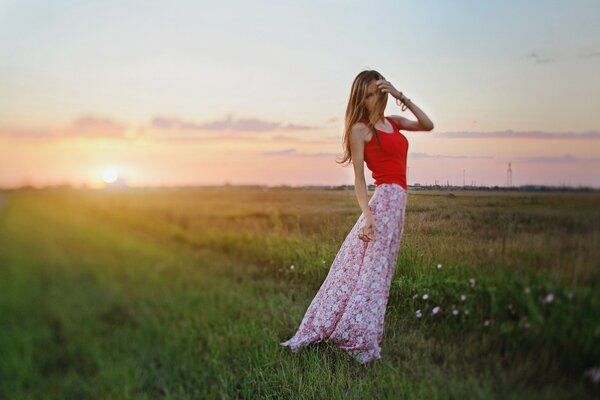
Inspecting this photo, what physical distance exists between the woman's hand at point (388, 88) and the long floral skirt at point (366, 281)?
55 cm

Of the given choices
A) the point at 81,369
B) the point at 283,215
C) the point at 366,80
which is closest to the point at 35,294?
the point at 81,369

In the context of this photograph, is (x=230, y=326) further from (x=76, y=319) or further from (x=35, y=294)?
(x=35, y=294)

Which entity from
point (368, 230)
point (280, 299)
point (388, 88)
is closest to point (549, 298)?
point (368, 230)

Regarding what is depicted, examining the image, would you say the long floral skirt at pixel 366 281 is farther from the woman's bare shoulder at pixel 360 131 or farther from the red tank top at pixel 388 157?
the woman's bare shoulder at pixel 360 131

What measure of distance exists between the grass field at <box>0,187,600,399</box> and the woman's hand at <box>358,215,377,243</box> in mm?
240

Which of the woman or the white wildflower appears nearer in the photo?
the white wildflower

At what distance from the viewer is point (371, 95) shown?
354 centimetres

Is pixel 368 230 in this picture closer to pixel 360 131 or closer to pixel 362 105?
pixel 360 131

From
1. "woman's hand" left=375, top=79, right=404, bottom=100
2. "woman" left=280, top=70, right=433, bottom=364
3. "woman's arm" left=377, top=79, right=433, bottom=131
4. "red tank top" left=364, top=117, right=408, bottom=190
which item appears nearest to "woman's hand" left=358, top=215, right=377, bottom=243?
"woman" left=280, top=70, right=433, bottom=364

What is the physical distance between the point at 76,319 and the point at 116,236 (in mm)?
3407

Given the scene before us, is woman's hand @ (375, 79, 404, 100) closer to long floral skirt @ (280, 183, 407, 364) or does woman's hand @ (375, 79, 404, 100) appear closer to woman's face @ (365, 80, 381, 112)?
woman's face @ (365, 80, 381, 112)

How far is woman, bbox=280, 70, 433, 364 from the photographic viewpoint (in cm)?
352

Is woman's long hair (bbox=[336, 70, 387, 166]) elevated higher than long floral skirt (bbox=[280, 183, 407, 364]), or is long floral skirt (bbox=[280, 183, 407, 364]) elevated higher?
woman's long hair (bbox=[336, 70, 387, 166])

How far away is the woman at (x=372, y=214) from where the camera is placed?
3521 mm
